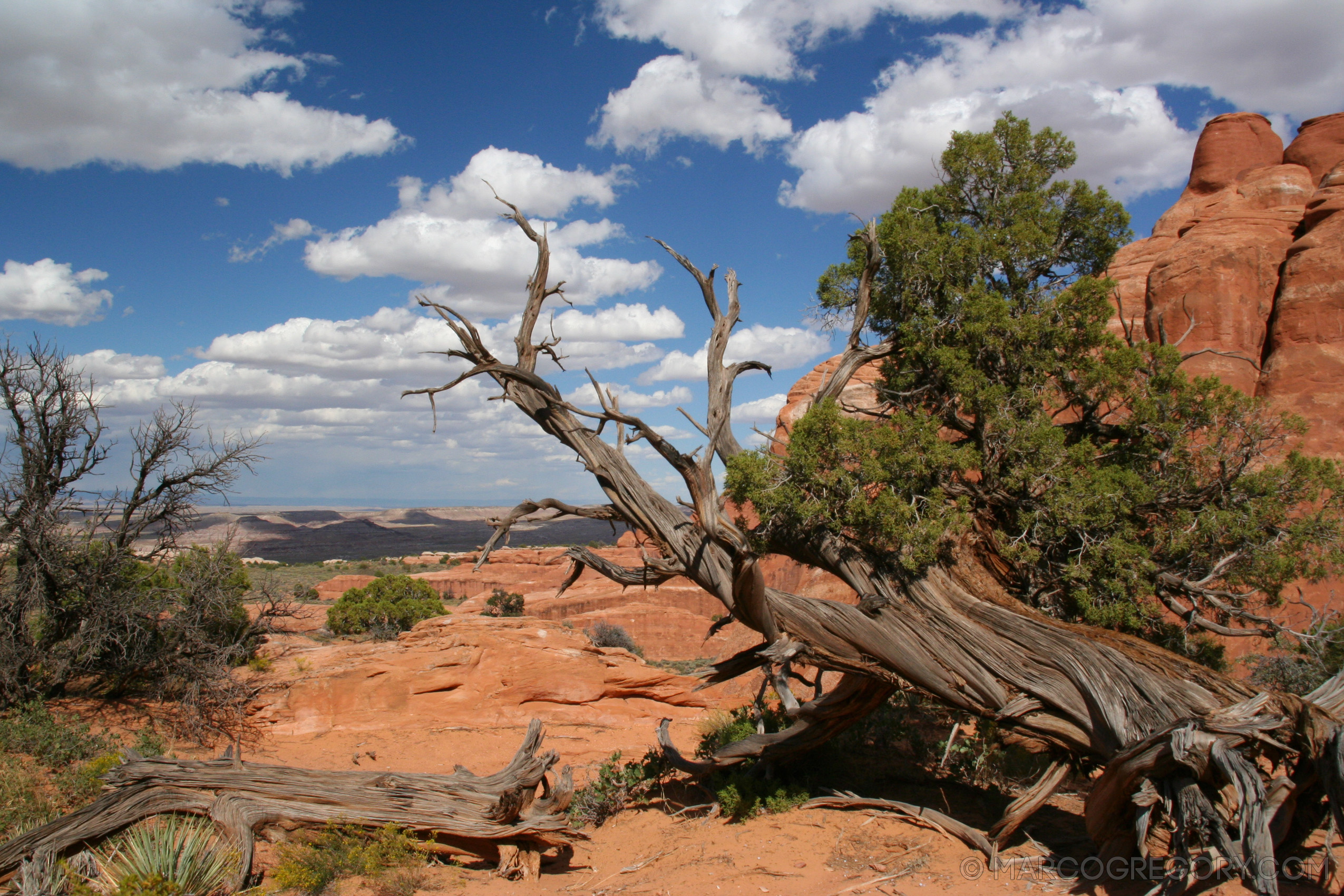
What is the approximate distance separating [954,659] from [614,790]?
478 cm

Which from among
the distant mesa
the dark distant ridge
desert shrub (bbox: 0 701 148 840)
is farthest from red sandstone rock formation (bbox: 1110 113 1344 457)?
the dark distant ridge

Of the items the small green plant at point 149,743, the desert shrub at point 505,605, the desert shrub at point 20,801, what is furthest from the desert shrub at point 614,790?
the desert shrub at point 505,605

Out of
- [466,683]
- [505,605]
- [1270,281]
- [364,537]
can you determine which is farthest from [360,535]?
[1270,281]

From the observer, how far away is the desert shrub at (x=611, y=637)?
2442cm

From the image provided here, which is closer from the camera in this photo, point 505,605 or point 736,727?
point 736,727

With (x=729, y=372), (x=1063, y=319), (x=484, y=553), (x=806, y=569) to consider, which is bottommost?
(x=806, y=569)

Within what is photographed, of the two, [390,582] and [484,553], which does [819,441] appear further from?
[390,582]

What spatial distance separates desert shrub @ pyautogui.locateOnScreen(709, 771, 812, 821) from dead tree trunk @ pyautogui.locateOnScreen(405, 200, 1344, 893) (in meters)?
0.26

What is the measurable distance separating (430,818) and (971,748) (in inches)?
248

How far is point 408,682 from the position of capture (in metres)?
14.1

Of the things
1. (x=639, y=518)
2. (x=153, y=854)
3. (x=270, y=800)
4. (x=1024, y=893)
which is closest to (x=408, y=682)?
(x=270, y=800)

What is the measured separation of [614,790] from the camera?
899cm

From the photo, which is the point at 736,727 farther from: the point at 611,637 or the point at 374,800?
the point at 611,637

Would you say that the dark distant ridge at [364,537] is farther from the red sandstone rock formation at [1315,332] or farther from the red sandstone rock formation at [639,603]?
the red sandstone rock formation at [1315,332]
